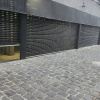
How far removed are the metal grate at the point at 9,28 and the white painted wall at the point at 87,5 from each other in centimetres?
437

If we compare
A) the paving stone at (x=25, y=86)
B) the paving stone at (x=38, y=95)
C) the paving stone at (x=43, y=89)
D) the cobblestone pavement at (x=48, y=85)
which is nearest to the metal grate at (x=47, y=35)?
the cobblestone pavement at (x=48, y=85)

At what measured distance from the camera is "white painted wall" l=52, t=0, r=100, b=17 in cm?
997

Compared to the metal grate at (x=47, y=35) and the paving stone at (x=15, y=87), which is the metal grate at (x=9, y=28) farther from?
the paving stone at (x=15, y=87)

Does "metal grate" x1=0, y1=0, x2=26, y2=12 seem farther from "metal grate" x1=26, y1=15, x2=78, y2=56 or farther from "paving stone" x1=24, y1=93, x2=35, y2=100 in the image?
"paving stone" x1=24, y1=93, x2=35, y2=100

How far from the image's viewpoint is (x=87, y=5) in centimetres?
1297

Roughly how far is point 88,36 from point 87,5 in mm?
3981

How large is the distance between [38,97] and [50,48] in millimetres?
6090

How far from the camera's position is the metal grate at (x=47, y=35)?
743 centimetres

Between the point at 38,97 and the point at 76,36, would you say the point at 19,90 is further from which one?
the point at 76,36

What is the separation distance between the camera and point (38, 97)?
326cm

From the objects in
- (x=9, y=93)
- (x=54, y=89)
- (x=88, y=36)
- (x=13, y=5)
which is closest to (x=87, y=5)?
(x=88, y=36)

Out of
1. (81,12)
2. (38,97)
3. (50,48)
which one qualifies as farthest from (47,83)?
(81,12)

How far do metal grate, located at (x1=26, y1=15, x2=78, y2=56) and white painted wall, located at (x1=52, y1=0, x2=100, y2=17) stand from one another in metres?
1.78

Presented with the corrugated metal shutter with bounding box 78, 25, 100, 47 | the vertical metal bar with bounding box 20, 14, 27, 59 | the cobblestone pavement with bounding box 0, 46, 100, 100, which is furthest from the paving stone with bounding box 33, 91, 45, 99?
the corrugated metal shutter with bounding box 78, 25, 100, 47
